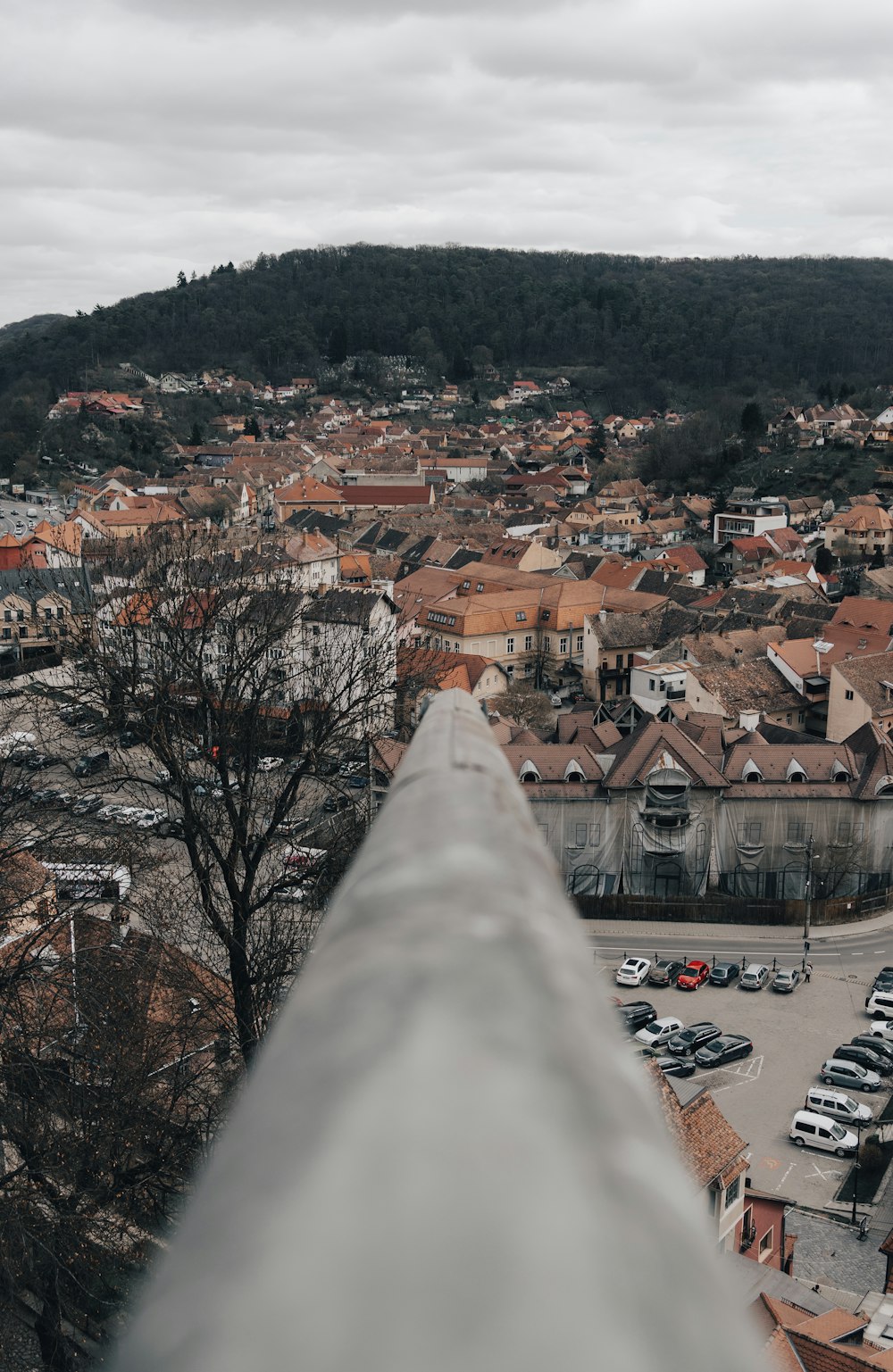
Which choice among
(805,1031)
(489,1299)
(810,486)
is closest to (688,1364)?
(489,1299)

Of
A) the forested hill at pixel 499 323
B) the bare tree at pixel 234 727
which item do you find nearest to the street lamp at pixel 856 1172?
the bare tree at pixel 234 727

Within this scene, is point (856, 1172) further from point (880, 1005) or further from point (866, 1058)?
point (880, 1005)

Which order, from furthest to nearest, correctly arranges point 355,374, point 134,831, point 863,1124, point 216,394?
point 355,374, point 216,394, point 863,1124, point 134,831

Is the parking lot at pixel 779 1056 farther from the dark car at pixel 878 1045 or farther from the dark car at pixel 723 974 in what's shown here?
the dark car at pixel 878 1045

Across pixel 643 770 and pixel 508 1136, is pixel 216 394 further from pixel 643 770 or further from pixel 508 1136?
pixel 508 1136

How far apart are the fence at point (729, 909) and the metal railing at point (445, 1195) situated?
65.3ft

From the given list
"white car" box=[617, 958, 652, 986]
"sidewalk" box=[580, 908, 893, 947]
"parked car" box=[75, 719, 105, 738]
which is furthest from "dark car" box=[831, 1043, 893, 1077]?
"parked car" box=[75, 719, 105, 738]

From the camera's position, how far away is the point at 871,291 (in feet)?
376

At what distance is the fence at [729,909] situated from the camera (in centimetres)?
2022

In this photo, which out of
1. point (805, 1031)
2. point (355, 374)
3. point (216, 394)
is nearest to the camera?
point (805, 1031)

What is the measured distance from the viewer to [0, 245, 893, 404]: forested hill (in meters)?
98.4

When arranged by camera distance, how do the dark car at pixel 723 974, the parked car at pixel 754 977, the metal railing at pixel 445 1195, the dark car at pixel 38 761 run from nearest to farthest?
the metal railing at pixel 445 1195 < the dark car at pixel 38 761 < the parked car at pixel 754 977 < the dark car at pixel 723 974

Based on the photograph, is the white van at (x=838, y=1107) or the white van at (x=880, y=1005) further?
the white van at (x=880, y=1005)

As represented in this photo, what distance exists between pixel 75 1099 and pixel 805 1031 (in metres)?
12.7
